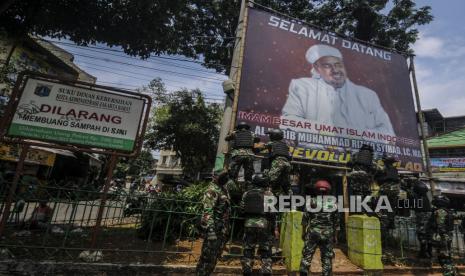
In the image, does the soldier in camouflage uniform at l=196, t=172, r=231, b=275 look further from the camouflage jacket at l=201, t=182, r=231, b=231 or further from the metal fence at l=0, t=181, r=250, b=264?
the metal fence at l=0, t=181, r=250, b=264

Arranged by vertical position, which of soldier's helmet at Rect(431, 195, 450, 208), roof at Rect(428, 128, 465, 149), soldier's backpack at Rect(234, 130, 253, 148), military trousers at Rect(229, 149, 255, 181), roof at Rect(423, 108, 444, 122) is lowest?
soldier's helmet at Rect(431, 195, 450, 208)

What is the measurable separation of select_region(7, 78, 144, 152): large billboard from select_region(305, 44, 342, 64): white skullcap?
21.1 feet

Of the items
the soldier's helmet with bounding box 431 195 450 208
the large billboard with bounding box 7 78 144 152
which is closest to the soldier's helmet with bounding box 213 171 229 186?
the large billboard with bounding box 7 78 144 152

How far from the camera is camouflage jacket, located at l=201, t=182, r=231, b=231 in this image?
4.97m

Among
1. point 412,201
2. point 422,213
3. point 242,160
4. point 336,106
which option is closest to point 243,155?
point 242,160

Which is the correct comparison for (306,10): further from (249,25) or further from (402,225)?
(402,225)

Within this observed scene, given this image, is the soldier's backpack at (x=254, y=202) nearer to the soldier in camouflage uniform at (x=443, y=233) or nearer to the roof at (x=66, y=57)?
the soldier in camouflage uniform at (x=443, y=233)

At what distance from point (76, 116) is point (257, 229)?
13.2 feet

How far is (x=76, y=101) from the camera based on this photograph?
566cm

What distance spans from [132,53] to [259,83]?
3912mm

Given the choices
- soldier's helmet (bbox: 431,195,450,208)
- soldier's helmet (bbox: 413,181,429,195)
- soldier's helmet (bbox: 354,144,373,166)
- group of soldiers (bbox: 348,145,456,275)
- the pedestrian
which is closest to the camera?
group of soldiers (bbox: 348,145,456,275)

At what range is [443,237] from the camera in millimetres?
6617

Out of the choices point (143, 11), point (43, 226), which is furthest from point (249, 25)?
point (43, 226)

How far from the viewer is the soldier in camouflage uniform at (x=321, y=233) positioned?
17.0ft
